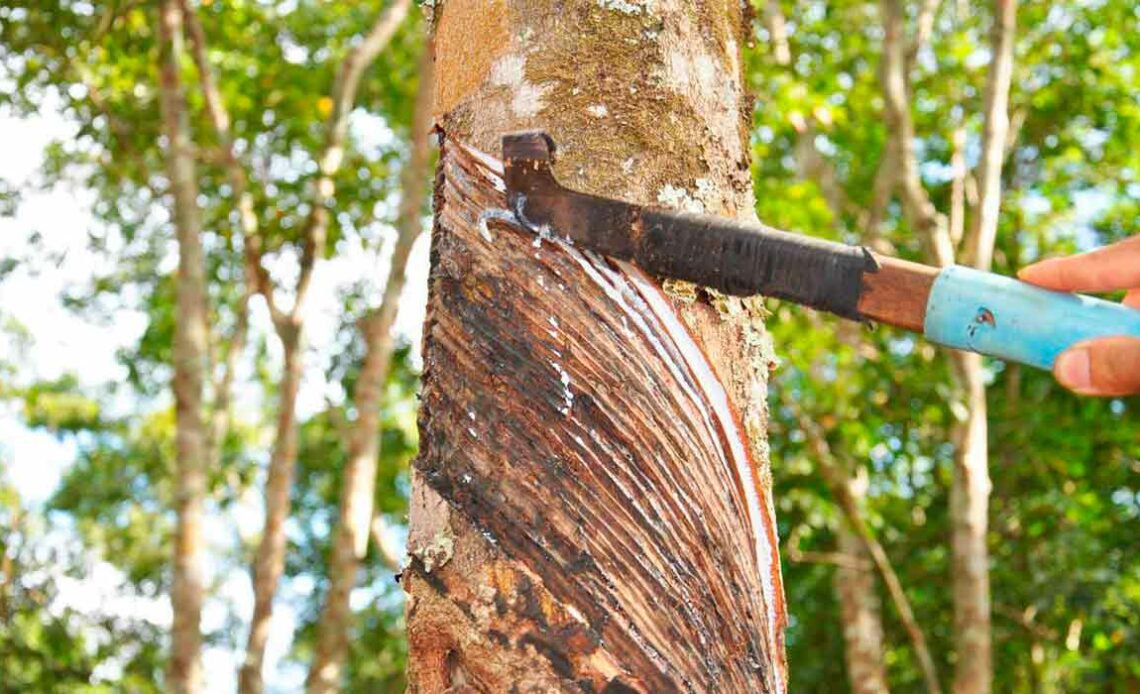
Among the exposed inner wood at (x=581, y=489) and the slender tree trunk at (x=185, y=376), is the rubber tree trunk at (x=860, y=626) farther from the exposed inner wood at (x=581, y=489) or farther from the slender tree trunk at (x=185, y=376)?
the exposed inner wood at (x=581, y=489)

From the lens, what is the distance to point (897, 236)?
923 centimetres

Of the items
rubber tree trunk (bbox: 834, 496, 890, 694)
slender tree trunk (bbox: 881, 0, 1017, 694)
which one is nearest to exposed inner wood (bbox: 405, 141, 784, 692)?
slender tree trunk (bbox: 881, 0, 1017, 694)

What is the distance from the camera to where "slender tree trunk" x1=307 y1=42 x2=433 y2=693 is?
19.1 ft

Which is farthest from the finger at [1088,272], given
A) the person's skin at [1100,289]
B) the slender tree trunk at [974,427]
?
the slender tree trunk at [974,427]

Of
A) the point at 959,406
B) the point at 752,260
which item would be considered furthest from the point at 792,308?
the point at 752,260

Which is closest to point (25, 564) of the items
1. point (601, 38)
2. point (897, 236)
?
point (897, 236)

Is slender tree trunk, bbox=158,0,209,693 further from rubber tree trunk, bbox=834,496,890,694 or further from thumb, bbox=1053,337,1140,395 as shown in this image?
thumb, bbox=1053,337,1140,395

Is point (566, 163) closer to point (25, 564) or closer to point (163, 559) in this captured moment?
point (25, 564)

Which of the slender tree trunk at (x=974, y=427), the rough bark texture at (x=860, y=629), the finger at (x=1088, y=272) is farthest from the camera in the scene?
the rough bark texture at (x=860, y=629)

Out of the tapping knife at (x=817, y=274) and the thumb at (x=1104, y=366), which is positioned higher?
the tapping knife at (x=817, y=274)

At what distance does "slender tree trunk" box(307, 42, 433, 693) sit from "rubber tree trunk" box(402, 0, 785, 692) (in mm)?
4428

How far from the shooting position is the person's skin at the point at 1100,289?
0.82m

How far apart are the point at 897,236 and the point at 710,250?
8530 millimetres

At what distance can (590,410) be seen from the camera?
1.06m
